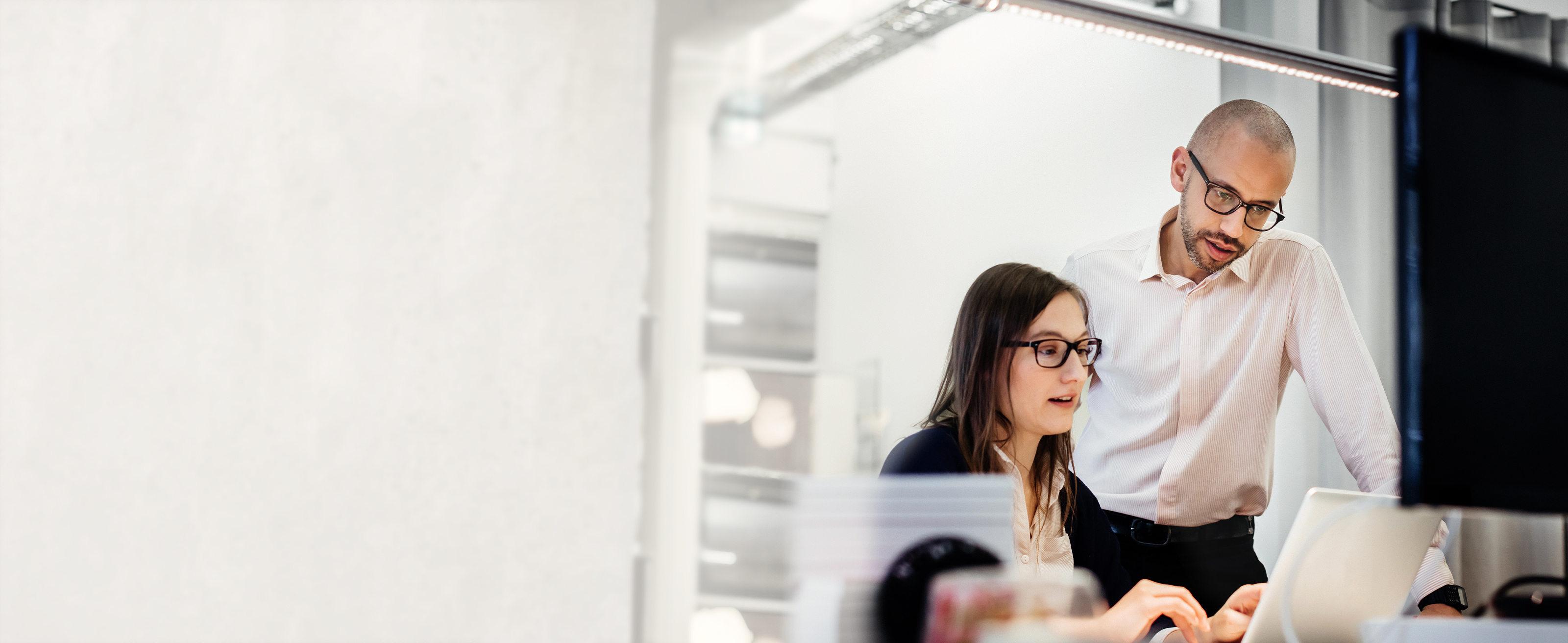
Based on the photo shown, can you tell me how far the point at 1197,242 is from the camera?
7.93 feet

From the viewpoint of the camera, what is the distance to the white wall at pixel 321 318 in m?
1.57

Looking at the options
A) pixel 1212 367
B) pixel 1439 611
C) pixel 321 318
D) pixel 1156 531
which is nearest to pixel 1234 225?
pixel 1212 367

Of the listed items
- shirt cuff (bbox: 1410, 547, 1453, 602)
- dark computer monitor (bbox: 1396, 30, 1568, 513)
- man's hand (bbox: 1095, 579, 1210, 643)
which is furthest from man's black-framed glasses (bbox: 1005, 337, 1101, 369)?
dark computer monitor (bbox: 1396, 30, 1568, 513)

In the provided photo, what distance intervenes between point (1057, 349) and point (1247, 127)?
802 mm

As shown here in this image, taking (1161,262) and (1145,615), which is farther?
(1161,262)

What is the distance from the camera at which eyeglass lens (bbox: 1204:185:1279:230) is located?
7.98 ft

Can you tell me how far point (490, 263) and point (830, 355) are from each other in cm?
81

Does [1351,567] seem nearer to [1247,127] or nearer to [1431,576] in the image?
[1431,576]

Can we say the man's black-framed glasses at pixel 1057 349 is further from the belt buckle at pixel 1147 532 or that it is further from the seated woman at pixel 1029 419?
the belt buckle at pixel 1147 532

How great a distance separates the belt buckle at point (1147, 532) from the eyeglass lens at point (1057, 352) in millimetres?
372

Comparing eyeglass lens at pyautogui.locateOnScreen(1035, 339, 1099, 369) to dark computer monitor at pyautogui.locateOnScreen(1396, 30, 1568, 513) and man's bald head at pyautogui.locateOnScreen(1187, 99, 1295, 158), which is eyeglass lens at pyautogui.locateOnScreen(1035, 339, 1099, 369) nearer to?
man's bald head at pyautogui.locateOnScreen(1187, 99, 1295, 158)

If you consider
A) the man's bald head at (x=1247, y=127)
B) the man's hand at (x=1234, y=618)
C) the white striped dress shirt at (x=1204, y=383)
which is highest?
the man's bald head at (x=1247, y=127)

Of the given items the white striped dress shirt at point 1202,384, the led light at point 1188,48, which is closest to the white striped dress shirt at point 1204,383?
the white striped dress shirt at point 1202,384

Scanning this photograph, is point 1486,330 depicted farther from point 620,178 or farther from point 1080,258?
point 1080,258
